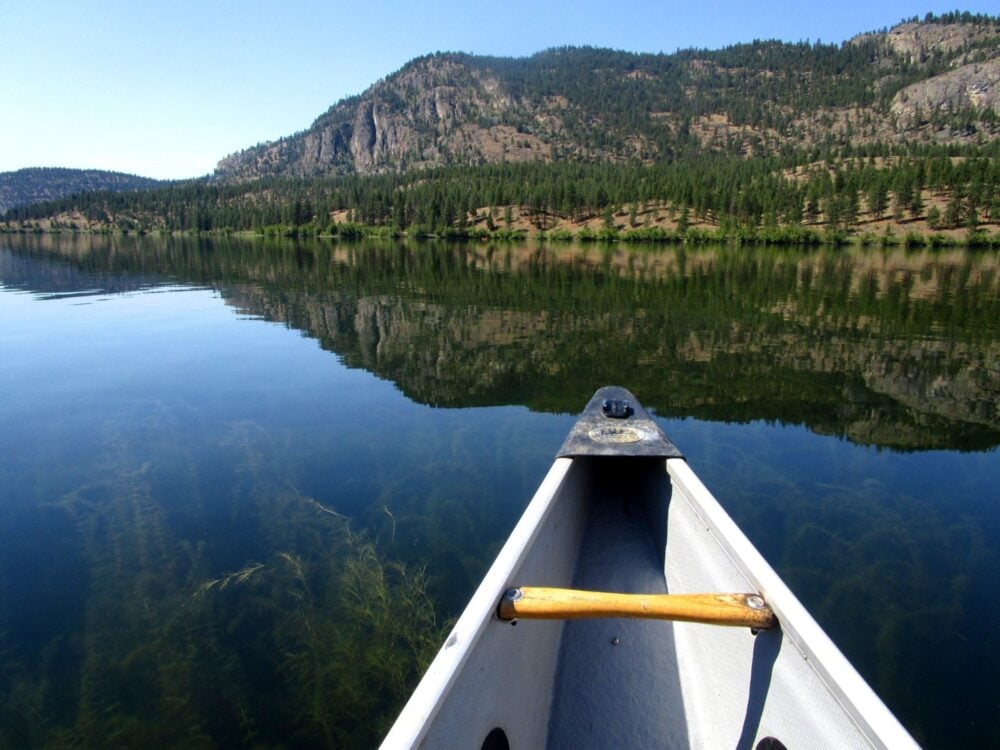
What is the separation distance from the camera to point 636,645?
5086mm

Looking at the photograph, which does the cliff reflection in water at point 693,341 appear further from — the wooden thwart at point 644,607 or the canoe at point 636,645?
the wooden thwart at point 644,607

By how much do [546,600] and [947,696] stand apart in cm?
467

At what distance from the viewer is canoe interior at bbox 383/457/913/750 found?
9.78 feet

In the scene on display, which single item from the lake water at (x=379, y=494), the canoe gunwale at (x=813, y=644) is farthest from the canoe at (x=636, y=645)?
the lake water at (x=379, y=494)

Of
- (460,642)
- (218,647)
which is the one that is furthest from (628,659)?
(218,647)

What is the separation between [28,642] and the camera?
6.19 m

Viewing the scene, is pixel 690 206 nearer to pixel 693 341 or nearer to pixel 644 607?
pixel 693 341

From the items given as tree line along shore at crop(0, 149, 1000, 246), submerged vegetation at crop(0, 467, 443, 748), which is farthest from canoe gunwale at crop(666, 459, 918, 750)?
tree line along shore at crop(0, 149, 1000, 246)

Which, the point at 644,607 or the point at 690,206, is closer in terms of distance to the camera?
the point at 644,607

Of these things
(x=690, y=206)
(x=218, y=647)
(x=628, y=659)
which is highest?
(x=690, y=206)

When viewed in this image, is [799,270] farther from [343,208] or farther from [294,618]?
[343,208]

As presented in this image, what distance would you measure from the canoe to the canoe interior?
0.04ft

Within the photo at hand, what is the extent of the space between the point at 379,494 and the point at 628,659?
5.48 meters

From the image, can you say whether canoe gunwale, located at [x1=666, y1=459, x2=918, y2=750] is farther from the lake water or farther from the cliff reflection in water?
the cliff reflection in water
